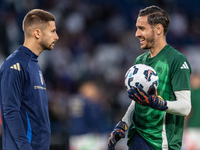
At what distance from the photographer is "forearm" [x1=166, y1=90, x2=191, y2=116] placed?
305 centimetres

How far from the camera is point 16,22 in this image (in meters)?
8.80

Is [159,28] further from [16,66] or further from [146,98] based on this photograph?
[16,66]

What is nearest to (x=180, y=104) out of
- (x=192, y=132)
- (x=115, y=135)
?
(x=115, y=135)

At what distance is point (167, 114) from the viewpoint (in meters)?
3.28

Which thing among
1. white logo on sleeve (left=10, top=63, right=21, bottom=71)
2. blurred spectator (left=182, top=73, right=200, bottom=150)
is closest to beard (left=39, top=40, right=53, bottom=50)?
white logo on sleeve (left=10, top=63, right=21, bottom=71)

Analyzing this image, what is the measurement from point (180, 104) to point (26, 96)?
4.88ft

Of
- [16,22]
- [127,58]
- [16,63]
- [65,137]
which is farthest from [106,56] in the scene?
[16,63]

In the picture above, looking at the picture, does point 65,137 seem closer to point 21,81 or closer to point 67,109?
point 67,109

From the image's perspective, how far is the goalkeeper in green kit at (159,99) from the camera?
3.06 metres

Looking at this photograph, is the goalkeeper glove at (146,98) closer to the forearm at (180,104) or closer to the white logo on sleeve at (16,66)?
the forearm at (180,104)

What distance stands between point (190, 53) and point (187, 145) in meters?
5.11

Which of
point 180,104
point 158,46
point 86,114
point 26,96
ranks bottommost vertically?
point 86,114

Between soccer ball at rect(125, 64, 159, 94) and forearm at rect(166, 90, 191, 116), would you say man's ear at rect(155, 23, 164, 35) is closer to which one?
soccer ball at rect(125, 64, 159, 94)

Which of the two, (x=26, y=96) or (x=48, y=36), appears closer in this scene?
(x=26, y=96)
